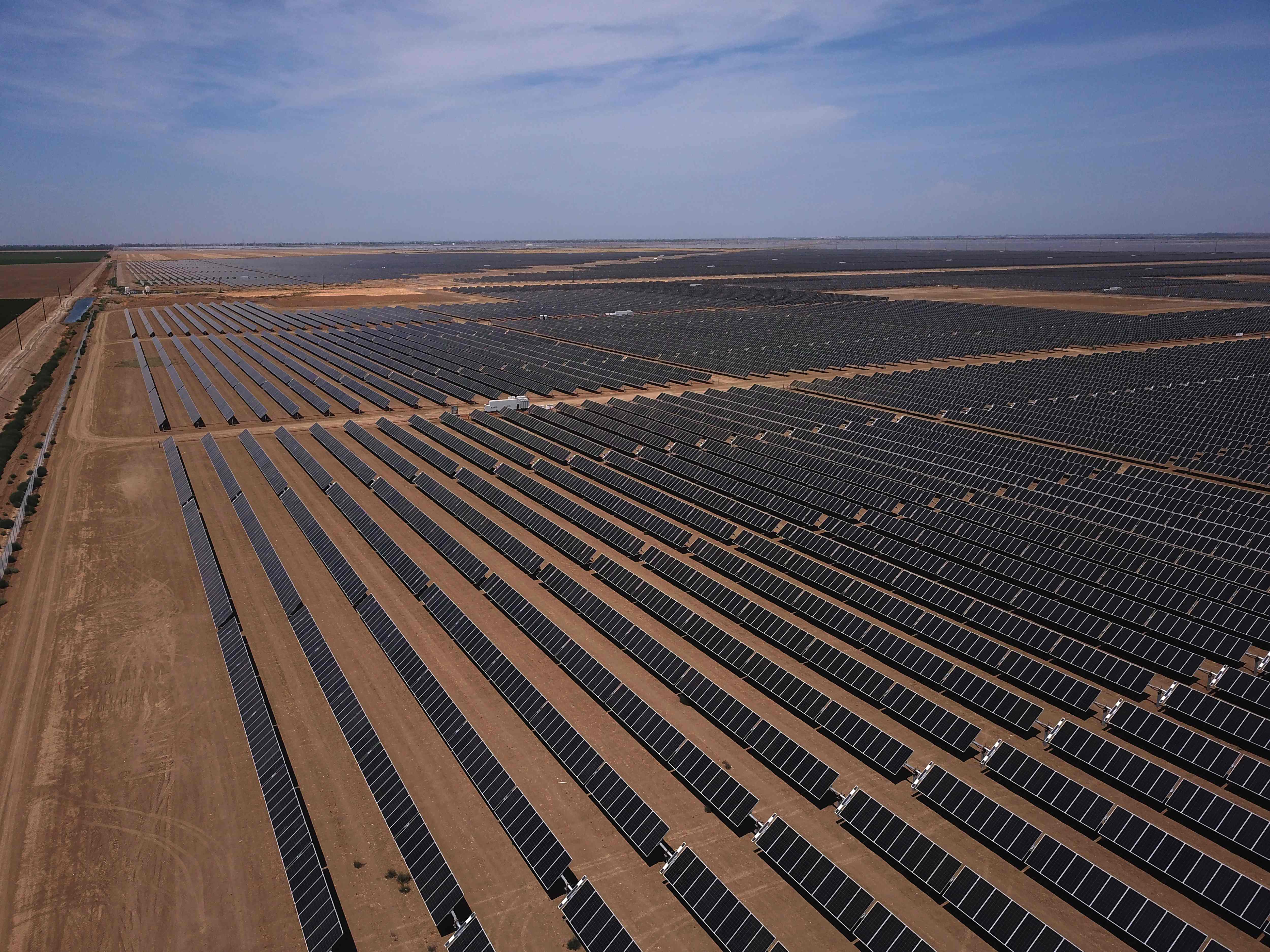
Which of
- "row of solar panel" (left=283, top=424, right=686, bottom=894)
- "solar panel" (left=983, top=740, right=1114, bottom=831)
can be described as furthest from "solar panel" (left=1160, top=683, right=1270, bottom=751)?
"row of solar panel" (left=283, top=424, right=686, bottom=894)

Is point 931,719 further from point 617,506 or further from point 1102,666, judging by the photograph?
point 617,506

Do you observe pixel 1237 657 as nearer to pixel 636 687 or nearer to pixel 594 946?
pixel 636 687

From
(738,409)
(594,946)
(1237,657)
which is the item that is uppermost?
(738,409)

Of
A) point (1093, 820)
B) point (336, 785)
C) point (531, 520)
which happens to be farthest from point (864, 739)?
point (531, 520)

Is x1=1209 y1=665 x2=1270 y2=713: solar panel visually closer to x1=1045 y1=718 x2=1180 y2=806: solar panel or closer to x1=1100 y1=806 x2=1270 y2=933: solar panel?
x1=1045 y1=718 x2=1180 y2=806: solar panel

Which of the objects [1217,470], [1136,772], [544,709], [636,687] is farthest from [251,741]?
[1217,470]

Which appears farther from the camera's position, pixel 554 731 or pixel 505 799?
pixel 554 731

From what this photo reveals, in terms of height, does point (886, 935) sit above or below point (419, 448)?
below
